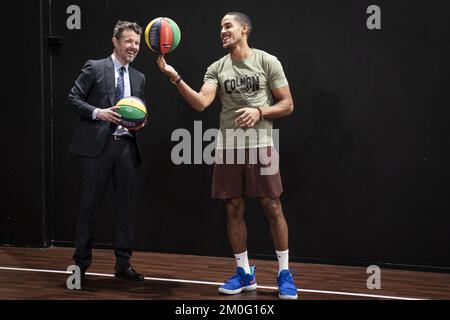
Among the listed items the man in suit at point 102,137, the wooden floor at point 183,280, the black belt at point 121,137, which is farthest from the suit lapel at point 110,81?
the wooden floor at point 183,280

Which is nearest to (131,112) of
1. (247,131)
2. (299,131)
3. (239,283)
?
(247,131)

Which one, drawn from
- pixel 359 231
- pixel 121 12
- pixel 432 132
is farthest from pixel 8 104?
pixel 432 132

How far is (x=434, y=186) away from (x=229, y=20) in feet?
6.13

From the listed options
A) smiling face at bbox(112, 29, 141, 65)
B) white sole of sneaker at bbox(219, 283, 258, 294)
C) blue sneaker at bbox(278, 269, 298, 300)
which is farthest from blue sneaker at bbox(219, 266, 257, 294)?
smiling face at bbox(112, 29, 141, 65)

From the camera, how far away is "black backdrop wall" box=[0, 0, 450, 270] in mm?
4977

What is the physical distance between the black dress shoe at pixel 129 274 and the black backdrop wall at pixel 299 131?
92cm

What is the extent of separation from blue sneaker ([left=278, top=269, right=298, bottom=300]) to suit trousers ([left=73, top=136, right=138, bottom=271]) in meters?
1.10

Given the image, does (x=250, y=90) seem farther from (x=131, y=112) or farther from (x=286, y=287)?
(x=286, y=287)

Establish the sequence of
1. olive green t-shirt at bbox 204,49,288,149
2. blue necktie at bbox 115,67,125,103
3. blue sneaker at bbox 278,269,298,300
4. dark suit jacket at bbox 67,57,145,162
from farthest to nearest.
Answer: blue necktie at bbox 115,67,125,103
dark suit jacket at bbox 67,57,145,162
olive green t-shirt at bbox 204,49,288,149
blue sneaker at bbox 278,269,298,300

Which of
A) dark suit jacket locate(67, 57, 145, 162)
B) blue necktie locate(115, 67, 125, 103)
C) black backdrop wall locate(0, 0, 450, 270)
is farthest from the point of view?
black backdrop wall locate(0, 0, 450, 270)

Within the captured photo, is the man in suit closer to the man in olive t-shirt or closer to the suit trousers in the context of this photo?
the suit trousers

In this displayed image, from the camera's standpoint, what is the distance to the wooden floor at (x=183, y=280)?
4371 millimetres

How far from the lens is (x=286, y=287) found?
14.2ft

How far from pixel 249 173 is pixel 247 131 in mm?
263
